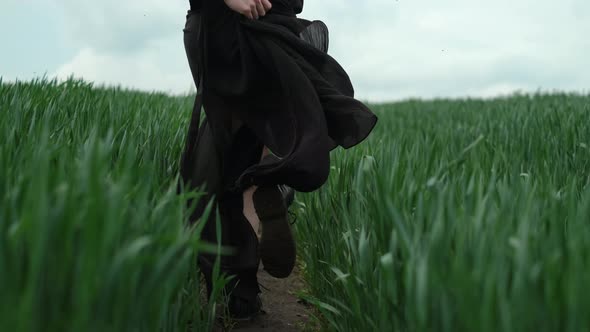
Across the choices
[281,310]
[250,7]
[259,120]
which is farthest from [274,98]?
[281,310]

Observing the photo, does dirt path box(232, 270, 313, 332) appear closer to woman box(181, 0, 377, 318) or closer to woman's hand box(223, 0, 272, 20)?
woman box(181, 0, 377, 318)

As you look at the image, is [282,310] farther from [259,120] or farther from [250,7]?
[250,7]

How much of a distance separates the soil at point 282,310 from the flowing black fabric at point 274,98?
52cm

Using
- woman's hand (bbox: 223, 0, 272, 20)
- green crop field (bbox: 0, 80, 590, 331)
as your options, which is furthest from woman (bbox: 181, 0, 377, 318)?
green crop field (bbox: 0, 80, 590, 331)

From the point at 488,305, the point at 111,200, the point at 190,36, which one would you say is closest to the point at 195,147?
the point at 190,36

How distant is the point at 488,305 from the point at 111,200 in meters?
0.66

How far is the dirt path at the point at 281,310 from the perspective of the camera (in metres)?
2.27

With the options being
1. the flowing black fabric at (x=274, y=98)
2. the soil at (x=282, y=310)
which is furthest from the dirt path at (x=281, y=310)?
the flowing black fabric at (x=274, y=98)

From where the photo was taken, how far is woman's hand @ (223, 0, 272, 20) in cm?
194

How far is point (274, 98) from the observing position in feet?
6.79

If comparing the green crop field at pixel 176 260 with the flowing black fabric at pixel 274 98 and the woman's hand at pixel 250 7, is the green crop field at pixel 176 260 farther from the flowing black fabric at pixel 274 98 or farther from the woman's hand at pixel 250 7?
the woman's hand at pixel 250 7

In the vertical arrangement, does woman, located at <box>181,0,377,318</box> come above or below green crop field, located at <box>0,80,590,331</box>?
above

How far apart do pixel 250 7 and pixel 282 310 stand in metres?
1.25

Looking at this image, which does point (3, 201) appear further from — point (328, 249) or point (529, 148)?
point (529, 148)
